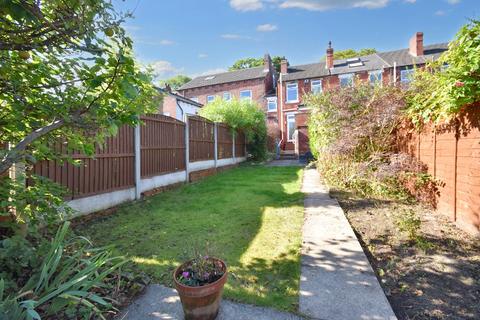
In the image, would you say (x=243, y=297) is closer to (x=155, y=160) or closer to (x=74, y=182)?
(x=74, y=182)

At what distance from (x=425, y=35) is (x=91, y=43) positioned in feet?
90.5

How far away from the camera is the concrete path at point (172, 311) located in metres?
2.12

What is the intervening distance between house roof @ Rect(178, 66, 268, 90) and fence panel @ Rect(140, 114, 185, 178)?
70.0 feet

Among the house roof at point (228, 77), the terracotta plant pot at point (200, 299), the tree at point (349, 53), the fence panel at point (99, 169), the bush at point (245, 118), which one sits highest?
the tree at point (349, 53)

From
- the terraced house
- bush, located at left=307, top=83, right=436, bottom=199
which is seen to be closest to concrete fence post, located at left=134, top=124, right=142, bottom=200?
bush, located at left=307, top=83, right=436, bottom=199

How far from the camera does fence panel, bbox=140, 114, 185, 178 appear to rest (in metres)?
6.60

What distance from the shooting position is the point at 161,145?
24.0 feet

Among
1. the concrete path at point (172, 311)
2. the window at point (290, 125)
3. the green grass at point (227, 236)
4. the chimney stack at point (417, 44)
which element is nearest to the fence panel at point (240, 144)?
the green grass at point (227, 236)

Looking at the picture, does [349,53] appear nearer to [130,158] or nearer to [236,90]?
[236,90]

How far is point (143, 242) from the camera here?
3.72 m

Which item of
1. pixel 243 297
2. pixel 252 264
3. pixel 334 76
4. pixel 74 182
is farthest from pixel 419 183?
pixel 334 76

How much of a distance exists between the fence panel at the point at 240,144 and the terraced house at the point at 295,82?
4.21 meters

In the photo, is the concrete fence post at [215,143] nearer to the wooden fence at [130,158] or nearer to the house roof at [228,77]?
the wooden fence at [130,158]

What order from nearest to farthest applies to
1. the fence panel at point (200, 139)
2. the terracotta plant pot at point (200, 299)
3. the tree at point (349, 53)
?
the terracotta plant pot at point (200, 299) < the fence panel at point (200, 139) < the tree at point (349, 53)
